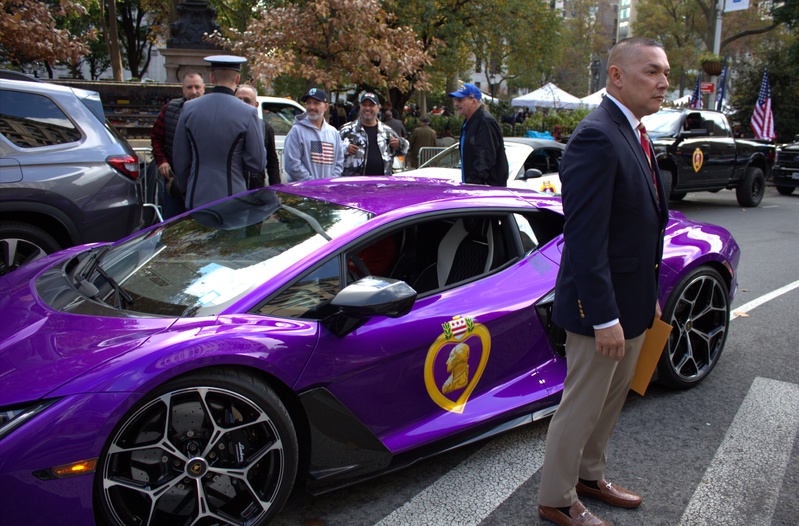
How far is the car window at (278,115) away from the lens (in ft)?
36.6

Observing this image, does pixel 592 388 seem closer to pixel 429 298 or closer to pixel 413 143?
pixel 429 298

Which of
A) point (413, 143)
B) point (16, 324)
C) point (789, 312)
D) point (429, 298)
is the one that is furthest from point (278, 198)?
point (413, 143)

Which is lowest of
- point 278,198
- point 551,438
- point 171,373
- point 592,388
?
point 551,438

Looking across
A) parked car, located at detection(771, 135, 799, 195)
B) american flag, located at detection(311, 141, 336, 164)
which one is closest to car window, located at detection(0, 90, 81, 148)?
american flag, located at detection(311, 141, 336, 164)

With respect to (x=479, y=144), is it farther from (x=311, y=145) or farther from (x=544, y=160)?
(x=544, y=160)

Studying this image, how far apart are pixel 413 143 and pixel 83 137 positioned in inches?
399

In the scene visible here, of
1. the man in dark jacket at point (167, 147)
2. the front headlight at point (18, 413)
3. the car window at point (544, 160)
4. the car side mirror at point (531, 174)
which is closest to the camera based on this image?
the front headlight at point (18, 413)

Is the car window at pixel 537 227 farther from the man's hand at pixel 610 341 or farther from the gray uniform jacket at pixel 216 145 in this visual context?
the gray uniform jacket at pixel 216 145

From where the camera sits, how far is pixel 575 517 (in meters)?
2.65

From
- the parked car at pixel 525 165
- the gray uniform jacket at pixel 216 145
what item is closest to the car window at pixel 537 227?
the gray uniform jacket at pixel 216 145

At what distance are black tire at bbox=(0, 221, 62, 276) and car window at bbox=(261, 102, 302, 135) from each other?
21.0 ft

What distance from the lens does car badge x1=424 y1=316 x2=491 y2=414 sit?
115 inches

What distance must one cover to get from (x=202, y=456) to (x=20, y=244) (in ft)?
10.8

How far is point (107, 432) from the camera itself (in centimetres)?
216
